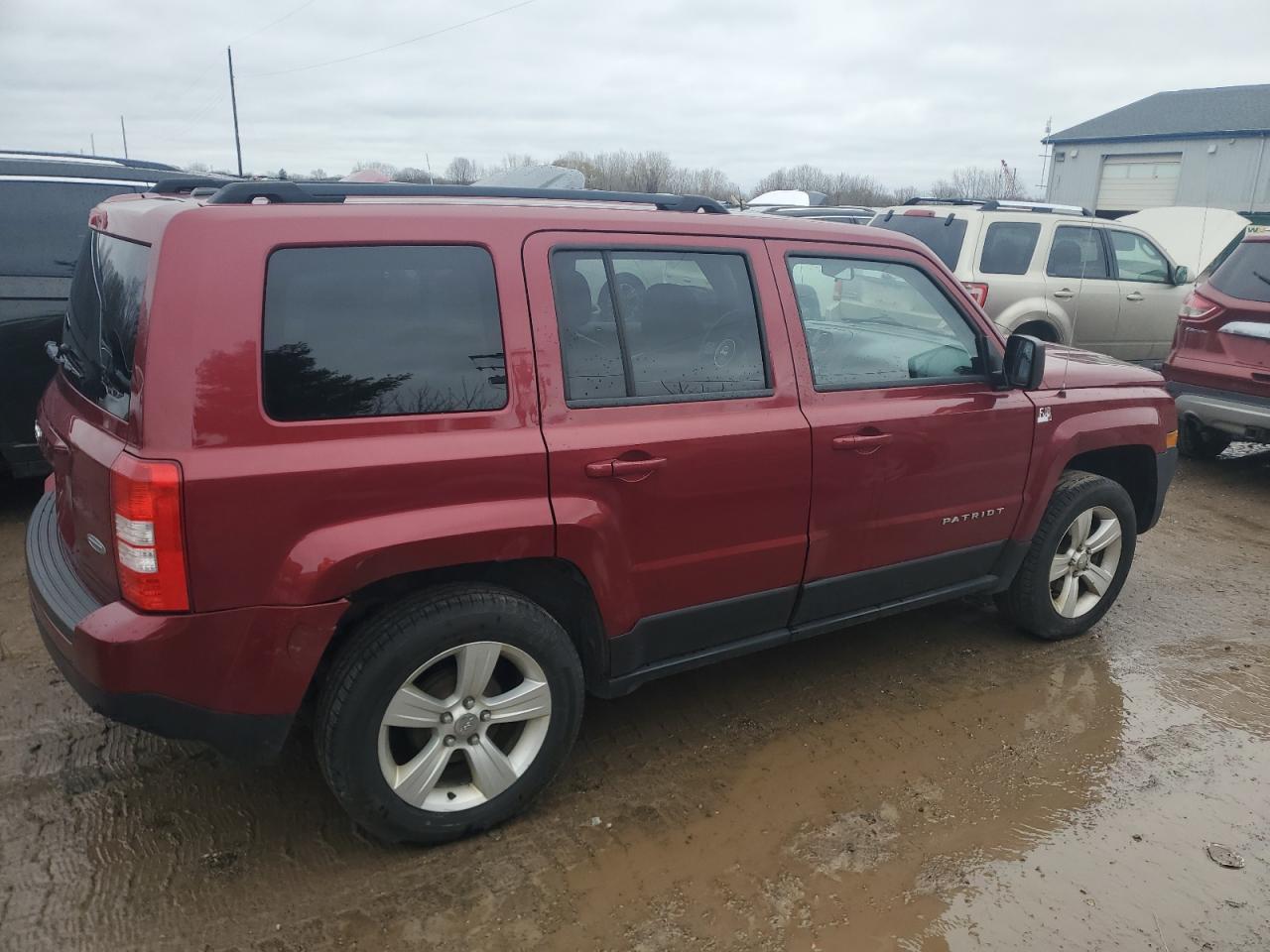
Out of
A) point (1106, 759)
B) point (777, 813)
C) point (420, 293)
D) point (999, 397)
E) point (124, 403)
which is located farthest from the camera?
point (999, 397)

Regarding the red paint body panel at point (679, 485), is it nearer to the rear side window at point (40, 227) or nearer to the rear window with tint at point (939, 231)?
the rear side window at point (40, 227)

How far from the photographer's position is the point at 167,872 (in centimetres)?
265

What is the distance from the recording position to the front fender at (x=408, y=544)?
237 centimetres

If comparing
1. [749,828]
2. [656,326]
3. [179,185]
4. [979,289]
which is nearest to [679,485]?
[656,326]

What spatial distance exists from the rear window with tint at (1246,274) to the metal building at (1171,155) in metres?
35.4

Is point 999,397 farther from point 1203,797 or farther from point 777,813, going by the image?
point 777,813

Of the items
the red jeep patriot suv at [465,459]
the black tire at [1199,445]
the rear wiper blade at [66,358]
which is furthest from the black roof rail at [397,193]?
the black tire at [1199,445]

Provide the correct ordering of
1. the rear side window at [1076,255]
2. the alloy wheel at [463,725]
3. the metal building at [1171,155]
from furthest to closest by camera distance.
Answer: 1. the metal building at [1171,155]
2. the rear side window at [1076,255]
3. the alloy wheel at [463,725]

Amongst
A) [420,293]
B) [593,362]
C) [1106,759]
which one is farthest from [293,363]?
[1106,759]

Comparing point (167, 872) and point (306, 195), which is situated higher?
point (306, 195)

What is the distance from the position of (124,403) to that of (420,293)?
0.81 meters

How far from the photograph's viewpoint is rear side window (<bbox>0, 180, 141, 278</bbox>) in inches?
196

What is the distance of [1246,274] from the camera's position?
22.4ft

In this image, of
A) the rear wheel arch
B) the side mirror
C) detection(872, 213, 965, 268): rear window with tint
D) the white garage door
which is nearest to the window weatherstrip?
the rear wheel arch
